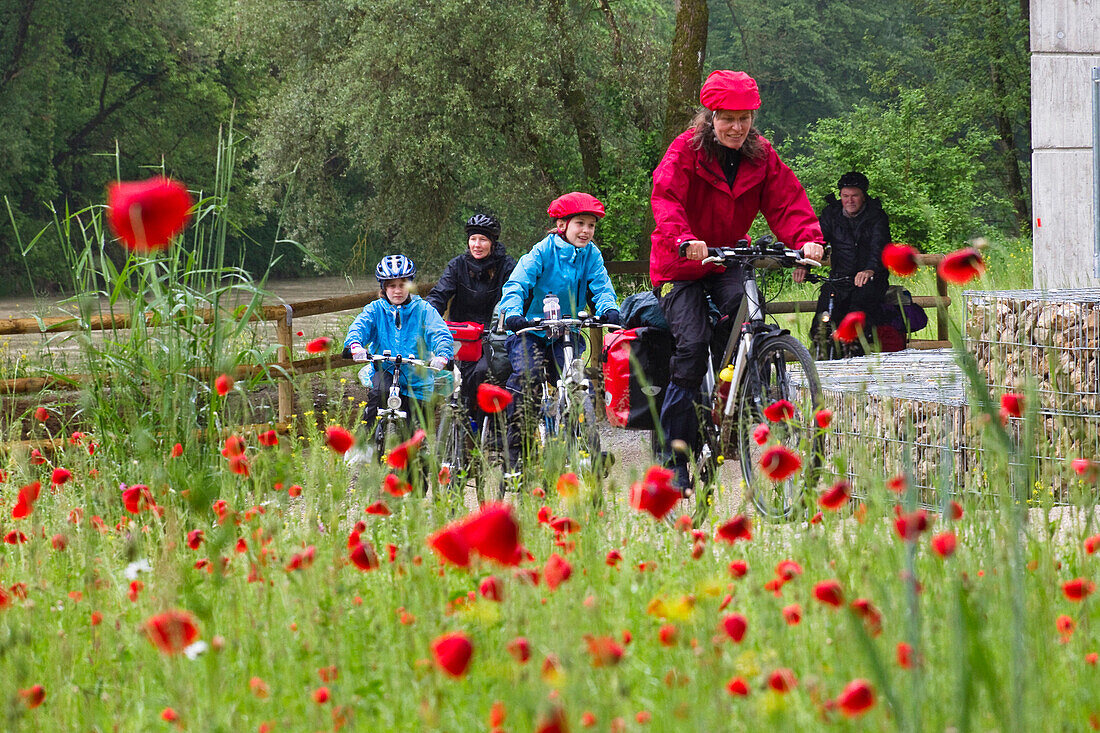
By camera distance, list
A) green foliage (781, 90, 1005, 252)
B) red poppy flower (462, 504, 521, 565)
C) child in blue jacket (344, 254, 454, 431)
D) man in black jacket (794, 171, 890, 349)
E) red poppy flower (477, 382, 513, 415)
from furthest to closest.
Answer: green foliage (781, 90, 1005, 252)
man in black jacket (794, 171, 890, 349)
child in blue jacket (344, 254, 454, 431)
red poppy flower (477, 382, 513, 415)
red poppy flower (462, 504, 521, 565)

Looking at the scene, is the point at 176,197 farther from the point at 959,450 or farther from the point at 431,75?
the point at 431,75

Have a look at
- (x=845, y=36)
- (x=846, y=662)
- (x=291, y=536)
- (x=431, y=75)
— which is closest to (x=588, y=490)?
(x=291, y=536)

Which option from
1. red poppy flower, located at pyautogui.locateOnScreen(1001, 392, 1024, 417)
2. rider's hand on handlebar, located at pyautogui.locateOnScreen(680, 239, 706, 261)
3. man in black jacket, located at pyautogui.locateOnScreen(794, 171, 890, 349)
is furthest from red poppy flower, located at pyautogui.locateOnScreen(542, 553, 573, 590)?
man in black jacket, located at pyautogui.locateOnScreen(794, 171, 890, 349)

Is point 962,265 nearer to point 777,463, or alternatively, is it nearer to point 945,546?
point 945,546

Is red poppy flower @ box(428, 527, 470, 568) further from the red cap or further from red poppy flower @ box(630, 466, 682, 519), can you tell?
the red cap

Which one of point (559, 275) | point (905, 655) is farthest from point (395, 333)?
point (905, 655)

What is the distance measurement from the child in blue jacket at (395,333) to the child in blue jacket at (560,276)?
18.5 inches

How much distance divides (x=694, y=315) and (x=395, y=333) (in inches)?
89.1

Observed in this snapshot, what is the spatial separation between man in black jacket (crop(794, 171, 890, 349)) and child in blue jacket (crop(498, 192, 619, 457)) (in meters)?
3.71

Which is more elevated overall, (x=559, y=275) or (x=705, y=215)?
(x=705, y=215)

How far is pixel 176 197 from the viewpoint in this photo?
164 cm

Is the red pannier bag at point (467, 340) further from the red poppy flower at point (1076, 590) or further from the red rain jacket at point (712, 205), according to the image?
the red poppy flower at point (1076, 590)

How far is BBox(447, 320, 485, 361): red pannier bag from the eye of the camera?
730 cm

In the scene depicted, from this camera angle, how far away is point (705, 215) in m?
5.50
